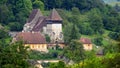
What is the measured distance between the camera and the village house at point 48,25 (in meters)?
102

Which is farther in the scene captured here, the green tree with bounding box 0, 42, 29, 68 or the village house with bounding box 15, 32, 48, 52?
the village house with bounding box 15, 32, 48, 52

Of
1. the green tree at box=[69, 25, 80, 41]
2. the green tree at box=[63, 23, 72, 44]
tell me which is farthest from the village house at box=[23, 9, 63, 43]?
the green tree at box=[69, 25, 80, 41]

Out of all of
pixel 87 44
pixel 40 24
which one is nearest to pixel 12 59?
pixel 87 44

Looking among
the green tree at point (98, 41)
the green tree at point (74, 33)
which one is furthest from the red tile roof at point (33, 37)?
the green tree at point (98, 41)

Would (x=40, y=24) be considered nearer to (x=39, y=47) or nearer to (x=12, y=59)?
(x=39, y=47)

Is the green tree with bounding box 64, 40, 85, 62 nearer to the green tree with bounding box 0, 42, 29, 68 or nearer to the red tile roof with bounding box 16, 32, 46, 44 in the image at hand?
the red tile roof with bounding box 16, 32, 46, 44

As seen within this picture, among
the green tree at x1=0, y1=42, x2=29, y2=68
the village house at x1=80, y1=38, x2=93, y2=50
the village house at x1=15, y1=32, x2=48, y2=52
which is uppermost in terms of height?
the green tree at x1=0, y1=42, x2=29, y2=68

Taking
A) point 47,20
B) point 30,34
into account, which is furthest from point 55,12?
point 30,34

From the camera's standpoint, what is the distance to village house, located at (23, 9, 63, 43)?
10150cm

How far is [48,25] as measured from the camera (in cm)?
10306

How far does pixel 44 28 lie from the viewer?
103125 millimetres

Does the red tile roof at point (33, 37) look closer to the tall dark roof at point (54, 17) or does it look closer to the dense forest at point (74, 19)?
the dense forest at point (74, 19)

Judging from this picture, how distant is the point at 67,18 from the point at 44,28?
8.05 metres

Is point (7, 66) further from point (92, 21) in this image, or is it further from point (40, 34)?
point (92, 21)
